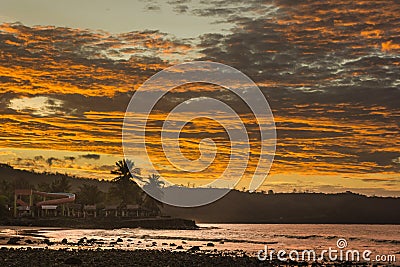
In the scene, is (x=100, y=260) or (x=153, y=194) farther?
(x=153, y=194)

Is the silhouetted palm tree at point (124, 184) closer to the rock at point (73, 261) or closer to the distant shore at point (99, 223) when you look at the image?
the distant shore at point (99, 223)

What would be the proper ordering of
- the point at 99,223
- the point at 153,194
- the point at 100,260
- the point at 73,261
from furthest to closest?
the point at 153,194 < the point at 99,223 < the point at 100,260 < the point at 73,261

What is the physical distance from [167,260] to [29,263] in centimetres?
1077

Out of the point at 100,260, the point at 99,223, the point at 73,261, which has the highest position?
the point at 73,261

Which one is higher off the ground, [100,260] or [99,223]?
[100,260]

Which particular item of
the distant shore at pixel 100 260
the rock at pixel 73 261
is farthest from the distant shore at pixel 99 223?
the rock at pixel 73 261

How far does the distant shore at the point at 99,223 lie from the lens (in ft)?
382

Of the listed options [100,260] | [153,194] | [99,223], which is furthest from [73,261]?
[153,194]

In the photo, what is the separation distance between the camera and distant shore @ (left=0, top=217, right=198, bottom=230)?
116 metres

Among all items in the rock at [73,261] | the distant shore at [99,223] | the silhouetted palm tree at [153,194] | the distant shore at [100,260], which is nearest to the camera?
the rock at [73,261]

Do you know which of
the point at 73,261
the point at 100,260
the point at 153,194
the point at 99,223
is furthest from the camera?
the point at 153,194

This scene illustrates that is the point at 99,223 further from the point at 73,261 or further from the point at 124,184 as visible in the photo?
the point at 73,261

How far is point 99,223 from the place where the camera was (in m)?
127

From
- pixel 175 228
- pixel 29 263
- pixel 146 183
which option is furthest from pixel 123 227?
pixel 29 263
